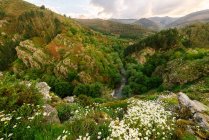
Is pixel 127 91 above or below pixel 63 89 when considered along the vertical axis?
above

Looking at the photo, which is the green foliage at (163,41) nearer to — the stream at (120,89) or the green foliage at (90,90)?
the stream at (120,89)

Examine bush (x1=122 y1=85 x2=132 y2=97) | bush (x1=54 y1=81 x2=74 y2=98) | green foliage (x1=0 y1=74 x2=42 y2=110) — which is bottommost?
bush (x1=54 y1=81 x2=74 y2=98)

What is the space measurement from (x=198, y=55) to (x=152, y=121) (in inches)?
3668

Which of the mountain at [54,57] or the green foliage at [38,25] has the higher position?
the green foliage at [38,25]

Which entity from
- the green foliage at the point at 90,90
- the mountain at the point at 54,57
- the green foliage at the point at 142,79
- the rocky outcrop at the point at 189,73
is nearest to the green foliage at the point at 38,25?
the mountain at the point at 54,57

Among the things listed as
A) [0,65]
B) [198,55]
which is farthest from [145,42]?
[0,65]

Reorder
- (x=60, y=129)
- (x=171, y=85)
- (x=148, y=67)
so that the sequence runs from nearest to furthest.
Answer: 1. (x=60, y=129)
2. (x=171, y=85)
3. (x=148, y=67)

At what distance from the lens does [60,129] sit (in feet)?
34.9

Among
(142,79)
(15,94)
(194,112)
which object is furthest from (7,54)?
(15,94)

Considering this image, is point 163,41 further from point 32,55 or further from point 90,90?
point 32,55

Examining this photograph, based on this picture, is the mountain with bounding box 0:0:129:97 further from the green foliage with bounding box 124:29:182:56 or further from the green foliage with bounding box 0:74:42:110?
the green foliage with bounding box 0:74:42:110

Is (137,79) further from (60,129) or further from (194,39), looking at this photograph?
(60,129)

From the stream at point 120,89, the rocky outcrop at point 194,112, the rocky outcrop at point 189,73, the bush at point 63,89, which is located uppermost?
the rocky outcrop at point 194,112

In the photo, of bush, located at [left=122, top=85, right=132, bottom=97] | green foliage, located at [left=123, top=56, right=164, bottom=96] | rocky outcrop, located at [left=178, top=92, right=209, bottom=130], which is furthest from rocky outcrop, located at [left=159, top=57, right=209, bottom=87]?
rocky outcrop, located at [left=178, top=92, right=209, bottom=130]
